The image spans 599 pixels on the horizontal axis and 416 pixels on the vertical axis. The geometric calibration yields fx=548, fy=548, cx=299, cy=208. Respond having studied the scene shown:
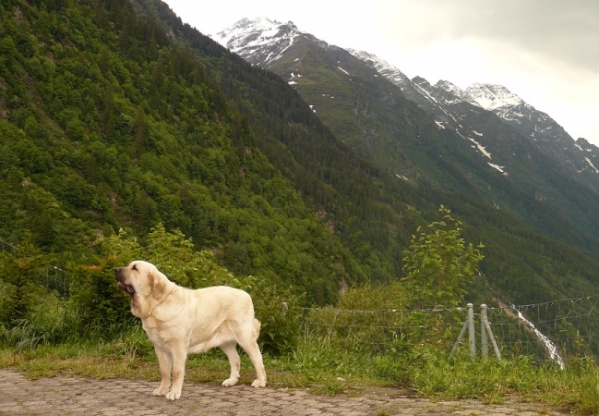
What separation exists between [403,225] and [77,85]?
122 m

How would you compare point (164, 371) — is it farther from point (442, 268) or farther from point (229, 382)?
point (442, 268)

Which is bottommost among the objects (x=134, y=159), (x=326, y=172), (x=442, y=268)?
(x=442, y=268)

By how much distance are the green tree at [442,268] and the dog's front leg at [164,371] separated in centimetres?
841

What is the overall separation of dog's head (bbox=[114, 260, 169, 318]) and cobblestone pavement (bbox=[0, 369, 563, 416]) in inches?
42.0

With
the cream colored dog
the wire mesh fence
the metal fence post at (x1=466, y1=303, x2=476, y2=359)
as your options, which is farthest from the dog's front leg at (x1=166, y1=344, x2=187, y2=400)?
the metal fence post at (x1=466, y1=303, x2=476, y2=359)

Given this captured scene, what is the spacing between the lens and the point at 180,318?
257 inches

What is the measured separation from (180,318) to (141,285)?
1.99 feet

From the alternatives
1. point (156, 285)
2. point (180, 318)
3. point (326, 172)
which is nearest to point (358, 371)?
point (180, 318)

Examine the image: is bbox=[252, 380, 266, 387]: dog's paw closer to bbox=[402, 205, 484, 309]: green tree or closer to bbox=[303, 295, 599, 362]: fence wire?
bbox=[303, 295, 599, 362]: fence wire

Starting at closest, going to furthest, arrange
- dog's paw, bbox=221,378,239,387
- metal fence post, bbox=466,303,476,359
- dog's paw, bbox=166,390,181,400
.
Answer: dog's paw, bbox=166,390,181,400
dog's paw, bbox=221,378,239,387
metal fence post, bbox=466,303,476,359

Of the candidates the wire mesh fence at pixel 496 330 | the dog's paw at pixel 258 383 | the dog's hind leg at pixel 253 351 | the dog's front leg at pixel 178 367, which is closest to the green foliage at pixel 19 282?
the wire mesh fence at pixel 496 330

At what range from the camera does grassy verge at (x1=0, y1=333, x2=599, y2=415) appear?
21.7 ft

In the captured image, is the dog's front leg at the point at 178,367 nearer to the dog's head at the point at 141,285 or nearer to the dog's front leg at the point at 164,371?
the dog's front leg at the point at 164,371

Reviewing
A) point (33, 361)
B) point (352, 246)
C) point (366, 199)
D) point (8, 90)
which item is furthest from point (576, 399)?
point (366, 199)
